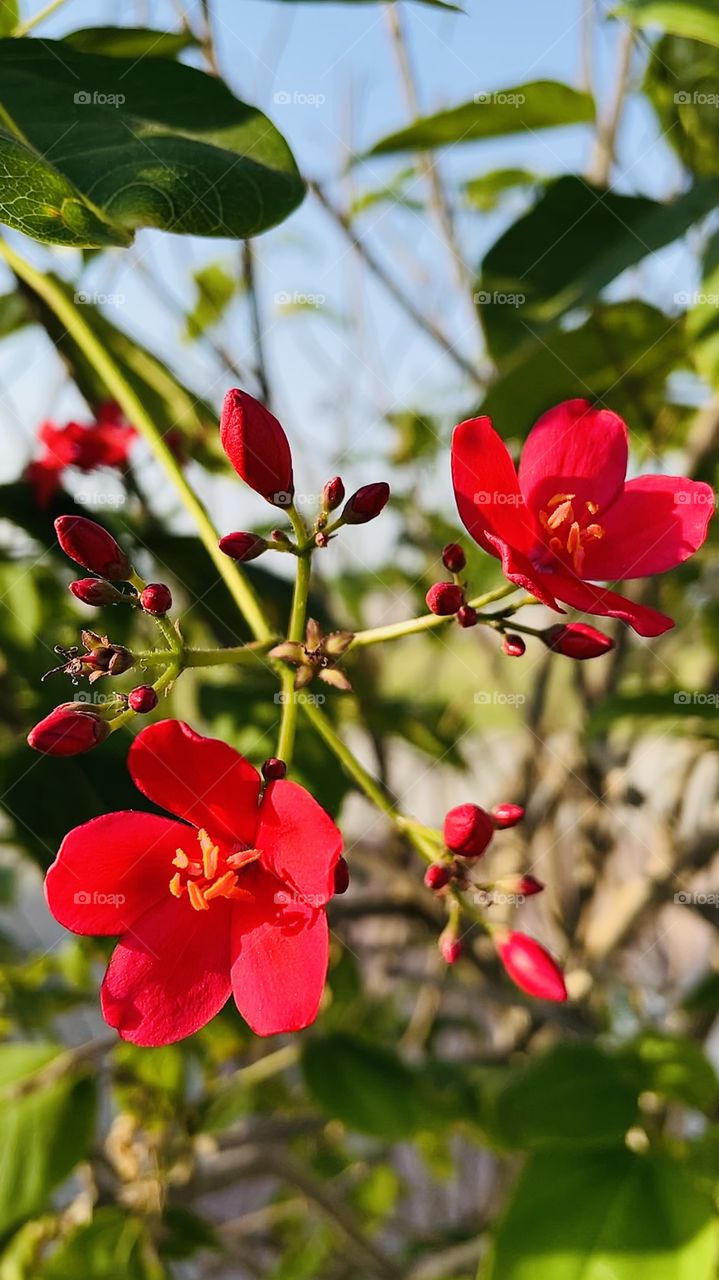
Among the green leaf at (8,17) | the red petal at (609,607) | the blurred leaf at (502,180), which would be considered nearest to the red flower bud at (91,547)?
the red petal at (609,607)

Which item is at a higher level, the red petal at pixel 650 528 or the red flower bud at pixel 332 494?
the red flower bud at pixel 332 494

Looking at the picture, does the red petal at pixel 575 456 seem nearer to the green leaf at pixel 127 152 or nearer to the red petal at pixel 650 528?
the red petal at pixel 650 528

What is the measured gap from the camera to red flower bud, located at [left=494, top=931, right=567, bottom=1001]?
509mm

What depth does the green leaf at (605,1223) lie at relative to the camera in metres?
0.77

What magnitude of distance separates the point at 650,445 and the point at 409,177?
42 centimetres

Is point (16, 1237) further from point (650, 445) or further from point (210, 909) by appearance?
point (650, 445)

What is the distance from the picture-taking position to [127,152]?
19.1 inches

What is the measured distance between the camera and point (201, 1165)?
4.01ft

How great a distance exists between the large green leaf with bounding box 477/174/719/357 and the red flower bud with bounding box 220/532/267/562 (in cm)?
42

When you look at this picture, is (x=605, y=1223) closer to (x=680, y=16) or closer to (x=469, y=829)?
(x=469, y=829)

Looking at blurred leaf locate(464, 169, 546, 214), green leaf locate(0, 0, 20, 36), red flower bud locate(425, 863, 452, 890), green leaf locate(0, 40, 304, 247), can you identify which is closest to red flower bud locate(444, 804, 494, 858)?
red flower bud locate(425, 863, 452, 890)

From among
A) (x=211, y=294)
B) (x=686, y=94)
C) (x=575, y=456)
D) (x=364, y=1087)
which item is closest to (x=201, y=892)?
(x=575, y=456)

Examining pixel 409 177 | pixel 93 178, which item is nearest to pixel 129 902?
pixel 93 178

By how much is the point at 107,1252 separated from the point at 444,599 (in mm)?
924
